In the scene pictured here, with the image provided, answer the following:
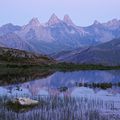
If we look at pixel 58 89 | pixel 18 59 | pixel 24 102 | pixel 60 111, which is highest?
pixel 18 59

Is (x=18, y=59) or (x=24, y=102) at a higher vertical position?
(x=18, y=59)

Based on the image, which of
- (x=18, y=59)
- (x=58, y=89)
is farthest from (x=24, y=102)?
(x=18, y=59)

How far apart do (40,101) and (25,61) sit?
13809cm

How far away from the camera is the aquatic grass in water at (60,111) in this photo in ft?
112

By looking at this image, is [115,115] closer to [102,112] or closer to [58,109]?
[102,112]

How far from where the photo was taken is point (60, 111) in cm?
3744

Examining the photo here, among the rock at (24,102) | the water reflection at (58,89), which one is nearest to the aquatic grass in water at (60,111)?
the rock at (24,102)

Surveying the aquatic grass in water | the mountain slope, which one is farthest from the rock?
the mountain slope

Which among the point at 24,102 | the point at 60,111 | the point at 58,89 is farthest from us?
the point at 58,89

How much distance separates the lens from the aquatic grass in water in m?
34.2

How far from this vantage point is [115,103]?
148 feet

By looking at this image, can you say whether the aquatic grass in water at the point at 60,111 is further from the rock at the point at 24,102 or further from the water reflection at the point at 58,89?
the water reflection at the point at 58,89

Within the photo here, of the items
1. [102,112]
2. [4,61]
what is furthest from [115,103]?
[4,61]

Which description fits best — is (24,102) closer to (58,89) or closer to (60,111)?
(60,111)
